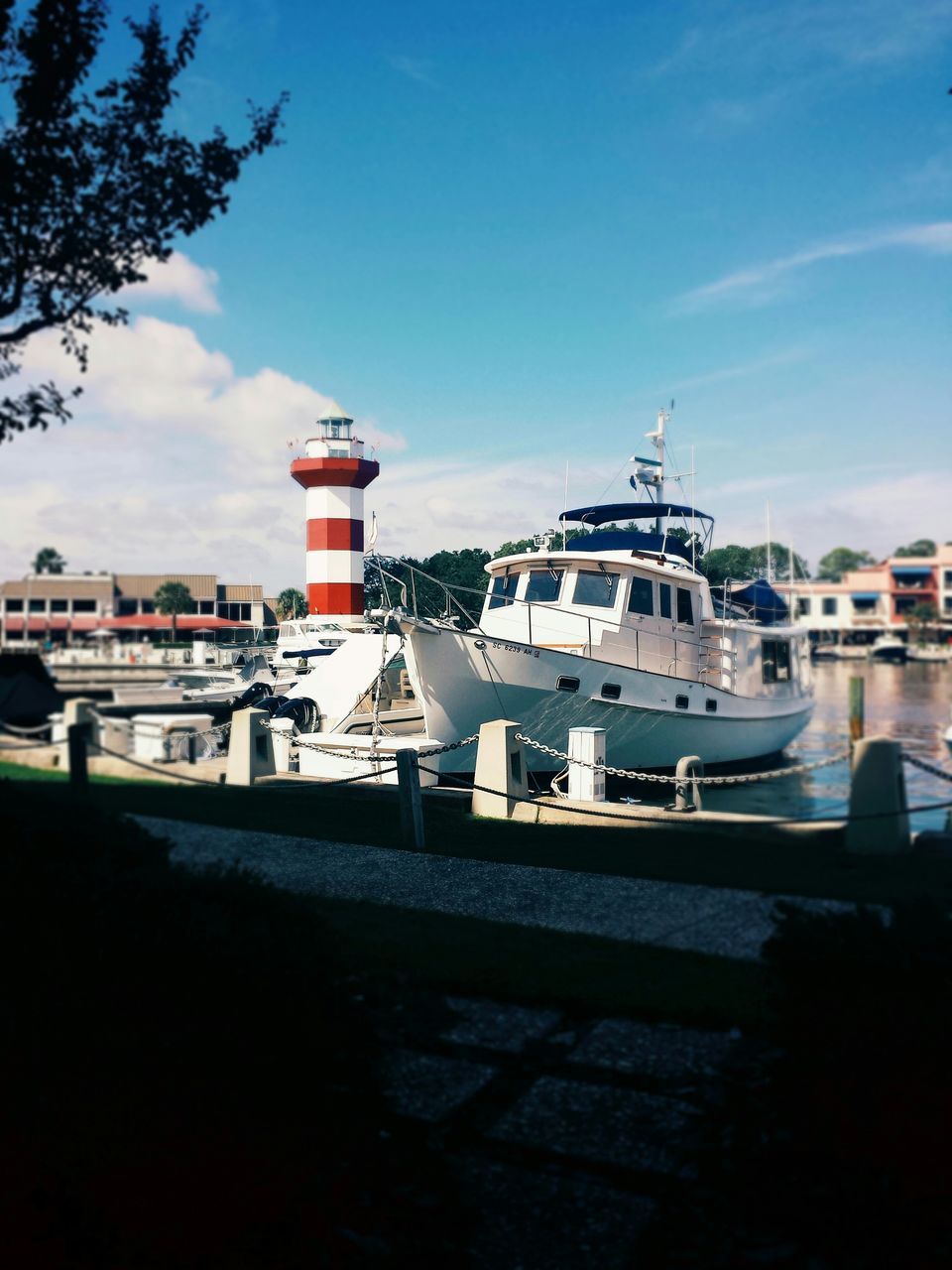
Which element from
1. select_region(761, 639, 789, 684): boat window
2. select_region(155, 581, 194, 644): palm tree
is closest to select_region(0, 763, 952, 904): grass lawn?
select_region(155, 581, 194, 644): palm tree

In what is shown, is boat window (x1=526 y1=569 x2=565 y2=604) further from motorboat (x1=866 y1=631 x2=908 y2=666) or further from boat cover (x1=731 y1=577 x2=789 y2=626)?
motorboat (x1=866 y1=631 x2=908 y2=666)

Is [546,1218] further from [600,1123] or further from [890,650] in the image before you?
[890,650]

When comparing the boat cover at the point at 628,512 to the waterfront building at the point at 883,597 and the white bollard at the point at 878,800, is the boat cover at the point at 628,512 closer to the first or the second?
the waterfront building at the point at 883,597

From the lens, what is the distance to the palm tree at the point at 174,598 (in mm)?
3414

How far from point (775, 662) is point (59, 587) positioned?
14.9 feet

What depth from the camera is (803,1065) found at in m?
2.80

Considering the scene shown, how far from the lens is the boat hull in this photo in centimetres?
637

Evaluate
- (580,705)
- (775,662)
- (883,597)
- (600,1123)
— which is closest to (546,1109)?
(600,1123)

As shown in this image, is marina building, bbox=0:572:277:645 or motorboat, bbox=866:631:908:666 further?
motorboat, bbox=866:631:908:666

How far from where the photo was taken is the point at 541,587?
468 inches

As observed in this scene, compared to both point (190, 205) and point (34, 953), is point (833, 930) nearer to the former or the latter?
point (34, 953)

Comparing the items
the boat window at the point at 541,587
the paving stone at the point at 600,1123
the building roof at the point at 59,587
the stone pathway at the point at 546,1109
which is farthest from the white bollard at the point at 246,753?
the boat window at the point at 541,587

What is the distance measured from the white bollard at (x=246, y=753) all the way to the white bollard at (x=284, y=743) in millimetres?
296

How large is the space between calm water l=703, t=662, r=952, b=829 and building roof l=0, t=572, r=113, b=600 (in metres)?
2.49
